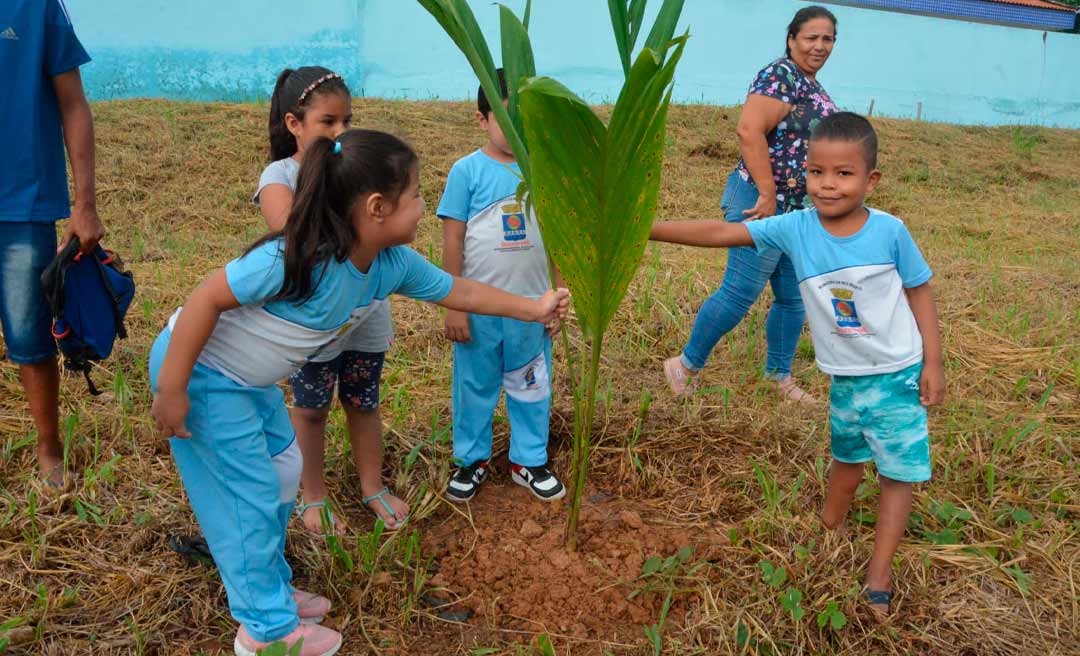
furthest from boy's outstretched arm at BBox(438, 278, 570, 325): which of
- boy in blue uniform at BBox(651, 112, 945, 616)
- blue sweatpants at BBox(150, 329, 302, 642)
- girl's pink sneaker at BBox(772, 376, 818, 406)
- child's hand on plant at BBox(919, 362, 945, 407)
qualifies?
girl's pink sneaker at BBox(772, 376, 818, 406)

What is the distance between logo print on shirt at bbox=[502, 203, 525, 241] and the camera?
2.11 m

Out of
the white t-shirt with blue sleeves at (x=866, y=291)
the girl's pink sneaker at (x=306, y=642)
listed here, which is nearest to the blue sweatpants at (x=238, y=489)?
the girl's pink sneaker at (x=306, y=642)

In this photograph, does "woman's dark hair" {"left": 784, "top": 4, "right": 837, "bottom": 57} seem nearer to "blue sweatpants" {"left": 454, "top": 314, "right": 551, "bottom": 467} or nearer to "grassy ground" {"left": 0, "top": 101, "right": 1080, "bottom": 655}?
"grassy ground" {"left": 0, "top": 101, "right": 1080, "bottom": 655}

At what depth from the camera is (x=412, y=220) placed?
1.58 m

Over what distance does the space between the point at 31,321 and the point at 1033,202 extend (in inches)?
301

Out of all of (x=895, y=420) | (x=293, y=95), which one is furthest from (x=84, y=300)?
(x=895, y=420)

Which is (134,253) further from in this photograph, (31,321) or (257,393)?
(257,393)

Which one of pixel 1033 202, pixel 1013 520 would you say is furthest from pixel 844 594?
pixel 1033 202

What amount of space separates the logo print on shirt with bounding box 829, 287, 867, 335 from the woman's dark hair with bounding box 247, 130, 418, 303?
95 cm

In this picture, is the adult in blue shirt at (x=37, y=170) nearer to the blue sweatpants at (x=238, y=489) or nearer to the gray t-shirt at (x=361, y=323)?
the gray t-shirt at (x=361, y=323)

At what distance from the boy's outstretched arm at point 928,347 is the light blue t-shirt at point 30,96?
208 centimetres

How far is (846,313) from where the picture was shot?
1808 mm

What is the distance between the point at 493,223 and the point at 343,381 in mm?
543

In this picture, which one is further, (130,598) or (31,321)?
(31,321)
